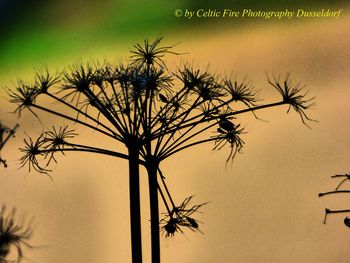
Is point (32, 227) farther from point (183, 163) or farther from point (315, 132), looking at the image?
point (315, 132)

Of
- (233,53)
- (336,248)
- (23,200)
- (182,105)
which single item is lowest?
(336,248)

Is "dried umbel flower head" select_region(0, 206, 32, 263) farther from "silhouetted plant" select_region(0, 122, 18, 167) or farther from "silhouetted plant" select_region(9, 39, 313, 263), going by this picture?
"silhouetted plant" select_region(9, 39, 313, 263)

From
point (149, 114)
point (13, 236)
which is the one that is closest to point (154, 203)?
point (149, 114)

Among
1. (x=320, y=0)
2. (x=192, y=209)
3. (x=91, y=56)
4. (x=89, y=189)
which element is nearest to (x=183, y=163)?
(x=192, y=209)

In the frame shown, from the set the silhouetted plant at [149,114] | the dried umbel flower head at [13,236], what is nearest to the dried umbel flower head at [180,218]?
the silhouetted plant at [149,114]

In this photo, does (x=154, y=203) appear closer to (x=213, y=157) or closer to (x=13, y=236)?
(x=213, y=157)
